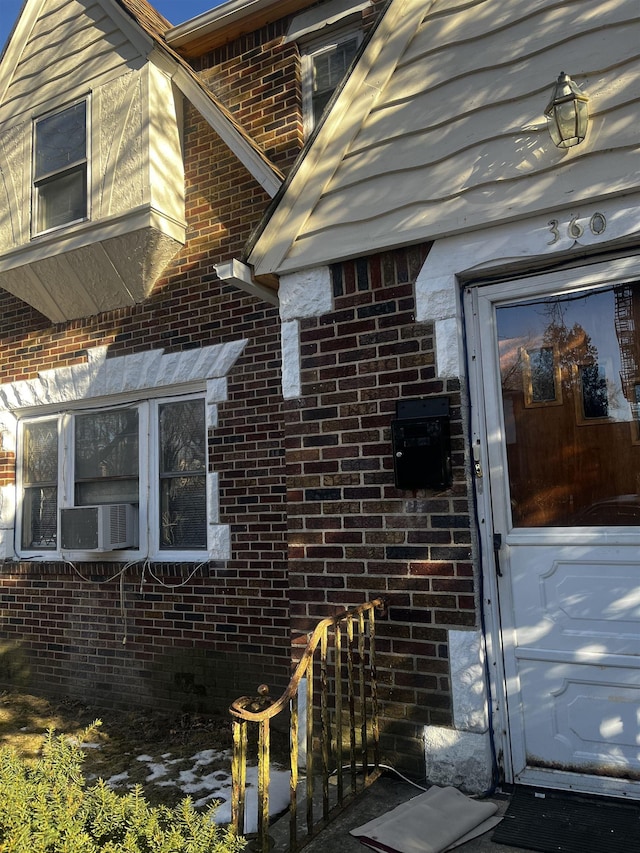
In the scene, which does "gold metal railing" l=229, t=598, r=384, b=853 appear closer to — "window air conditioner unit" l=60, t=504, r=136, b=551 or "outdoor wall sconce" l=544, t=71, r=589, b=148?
"outdoor wall sconce" l=544, t=71, r=589, b=148

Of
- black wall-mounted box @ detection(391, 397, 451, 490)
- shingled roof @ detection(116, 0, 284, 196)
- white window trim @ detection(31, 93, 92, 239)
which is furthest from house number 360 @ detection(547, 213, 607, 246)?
white window trim @ detection(31, 93, 92, 239)

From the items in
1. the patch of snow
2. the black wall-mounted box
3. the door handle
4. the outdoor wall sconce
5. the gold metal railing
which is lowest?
the patch of snow

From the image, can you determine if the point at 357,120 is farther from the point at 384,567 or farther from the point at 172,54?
the point at 172,54

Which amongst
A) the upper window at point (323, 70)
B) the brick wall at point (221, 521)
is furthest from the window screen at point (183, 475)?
the upper window at point (323, 70)

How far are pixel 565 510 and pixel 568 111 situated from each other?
2.01m

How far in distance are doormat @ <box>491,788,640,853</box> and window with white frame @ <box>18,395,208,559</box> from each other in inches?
140

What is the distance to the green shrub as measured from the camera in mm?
2174

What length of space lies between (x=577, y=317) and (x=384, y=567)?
1.71 m

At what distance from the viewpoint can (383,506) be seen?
3791 millimetres

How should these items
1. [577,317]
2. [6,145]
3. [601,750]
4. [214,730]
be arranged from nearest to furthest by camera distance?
[601,750]
[577,317]
[214,730]
[6,145]

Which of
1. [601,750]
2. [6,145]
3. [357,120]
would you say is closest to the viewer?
[601,750]

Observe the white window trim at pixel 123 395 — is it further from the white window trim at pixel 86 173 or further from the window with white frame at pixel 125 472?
the white window trim at pixel 86 173

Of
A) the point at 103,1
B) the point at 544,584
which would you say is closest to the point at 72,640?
the point at 544,584

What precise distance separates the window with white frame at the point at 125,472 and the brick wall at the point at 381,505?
7.59 feet
